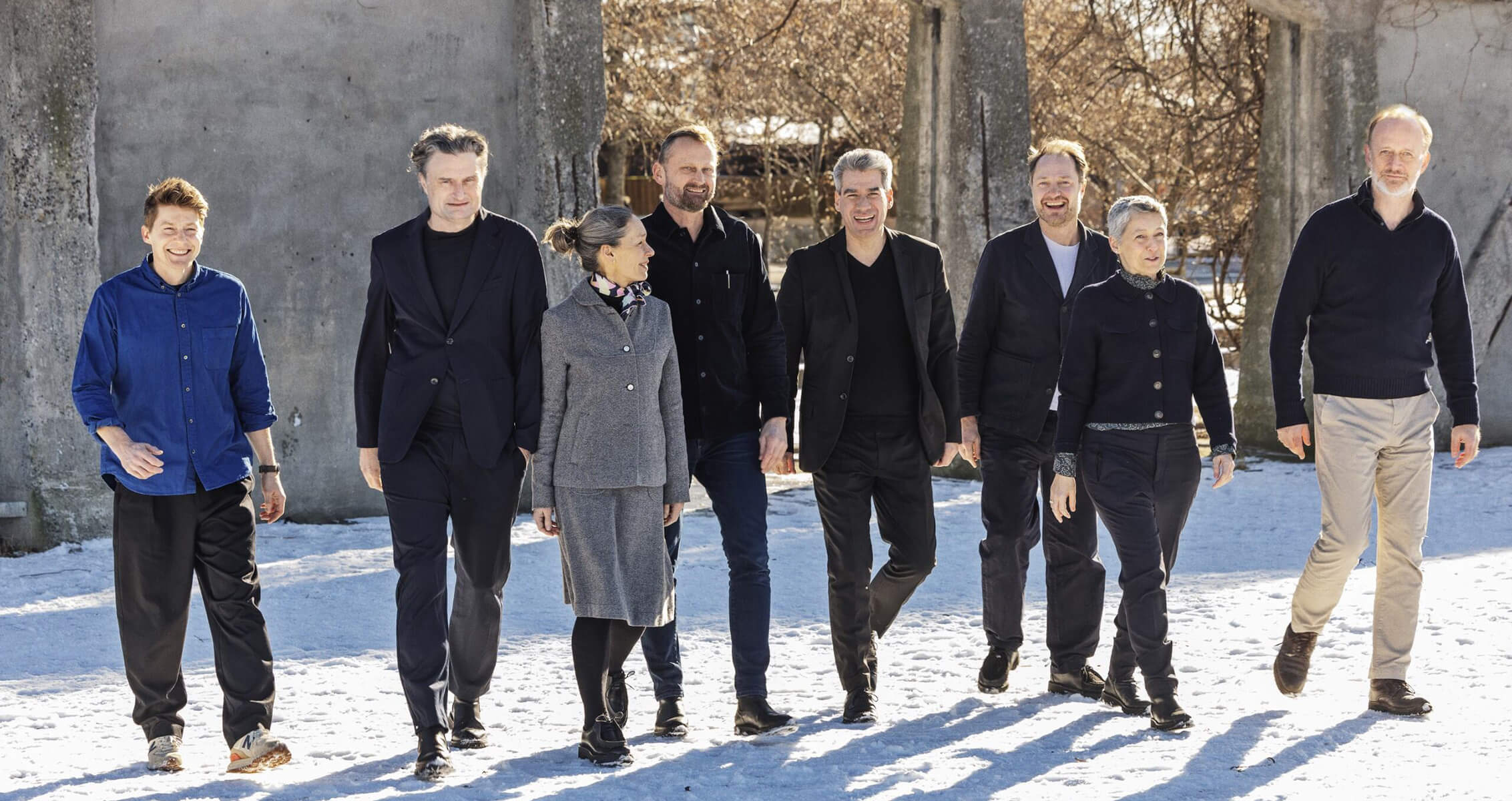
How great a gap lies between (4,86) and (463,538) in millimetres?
4031

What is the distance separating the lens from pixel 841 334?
15.6 feet

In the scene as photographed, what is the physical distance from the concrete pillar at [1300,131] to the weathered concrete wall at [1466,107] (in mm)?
200

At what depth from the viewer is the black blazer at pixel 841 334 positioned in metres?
4.73

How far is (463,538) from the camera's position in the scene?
4.29m

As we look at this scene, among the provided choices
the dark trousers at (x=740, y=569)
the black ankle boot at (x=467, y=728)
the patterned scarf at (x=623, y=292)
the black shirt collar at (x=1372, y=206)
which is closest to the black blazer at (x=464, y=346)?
the patterned scarf at (x=623, y=292)

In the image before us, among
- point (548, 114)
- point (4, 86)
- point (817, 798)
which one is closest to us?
point (817, 798)

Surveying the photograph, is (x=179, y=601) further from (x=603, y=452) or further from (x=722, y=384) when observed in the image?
(x=722, y=384)

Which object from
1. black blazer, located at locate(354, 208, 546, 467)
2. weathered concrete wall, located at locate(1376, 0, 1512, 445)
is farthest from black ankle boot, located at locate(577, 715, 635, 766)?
weathered concrete wall, located at locate(1376, 0, 1512, 445)

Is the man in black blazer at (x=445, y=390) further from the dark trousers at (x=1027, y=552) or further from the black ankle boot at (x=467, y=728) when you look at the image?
the dark trousers at (x=1027, y=552)

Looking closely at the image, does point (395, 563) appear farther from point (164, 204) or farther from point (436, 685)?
point (164, 204)

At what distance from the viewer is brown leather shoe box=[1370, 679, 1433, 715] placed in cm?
455

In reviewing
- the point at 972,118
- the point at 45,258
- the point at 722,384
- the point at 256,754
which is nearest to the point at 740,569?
the point at 722,384

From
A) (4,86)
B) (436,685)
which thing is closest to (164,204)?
(436,685)

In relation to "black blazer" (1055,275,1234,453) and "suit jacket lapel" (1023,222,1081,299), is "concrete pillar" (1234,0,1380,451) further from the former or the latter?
"black blazer" (1055,275,1234,453)
